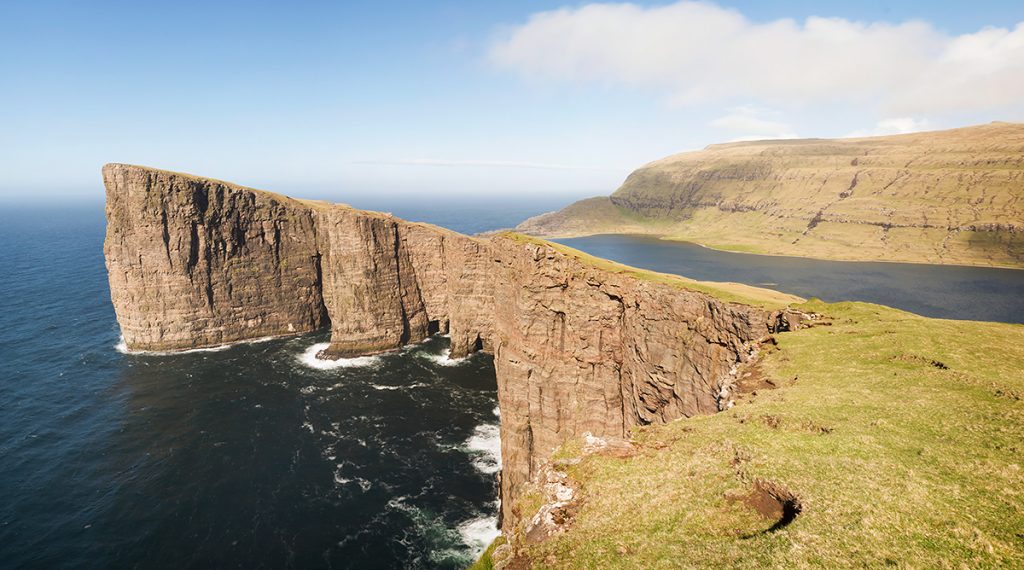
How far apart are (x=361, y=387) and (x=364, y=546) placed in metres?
34.7

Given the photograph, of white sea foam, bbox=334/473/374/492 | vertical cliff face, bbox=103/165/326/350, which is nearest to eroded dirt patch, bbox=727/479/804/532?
white sea foam, bbox=334/473/374/492

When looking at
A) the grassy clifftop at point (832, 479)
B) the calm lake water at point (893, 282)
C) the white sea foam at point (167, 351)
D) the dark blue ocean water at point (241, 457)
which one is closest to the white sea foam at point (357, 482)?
the dark blue ocean water at point (241, 457)

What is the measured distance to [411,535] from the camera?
44594mm

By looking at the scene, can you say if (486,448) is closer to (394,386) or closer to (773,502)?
(394,386)

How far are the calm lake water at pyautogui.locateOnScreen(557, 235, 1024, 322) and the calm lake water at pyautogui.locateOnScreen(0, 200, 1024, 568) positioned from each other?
126 meters

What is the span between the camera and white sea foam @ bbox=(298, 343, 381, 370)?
3246 inches

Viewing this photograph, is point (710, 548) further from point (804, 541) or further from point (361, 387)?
point (361, 387)

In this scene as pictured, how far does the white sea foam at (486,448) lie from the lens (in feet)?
183

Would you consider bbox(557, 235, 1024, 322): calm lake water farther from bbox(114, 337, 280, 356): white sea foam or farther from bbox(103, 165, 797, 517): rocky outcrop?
bbox(114, 337, 280, 356): white sea foam

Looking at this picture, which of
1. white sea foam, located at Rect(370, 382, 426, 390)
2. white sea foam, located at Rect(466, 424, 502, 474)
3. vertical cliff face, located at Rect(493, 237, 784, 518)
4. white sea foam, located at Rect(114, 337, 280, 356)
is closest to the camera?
vertical cliff face, located at Rect(493, 237, 784, 518)

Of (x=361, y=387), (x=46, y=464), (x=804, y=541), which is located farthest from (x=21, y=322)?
(x=804, y=541)

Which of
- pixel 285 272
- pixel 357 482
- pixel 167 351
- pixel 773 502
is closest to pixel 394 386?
pixel 357 482

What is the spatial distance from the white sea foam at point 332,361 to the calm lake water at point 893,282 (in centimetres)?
12850

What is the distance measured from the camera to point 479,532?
4516cm
